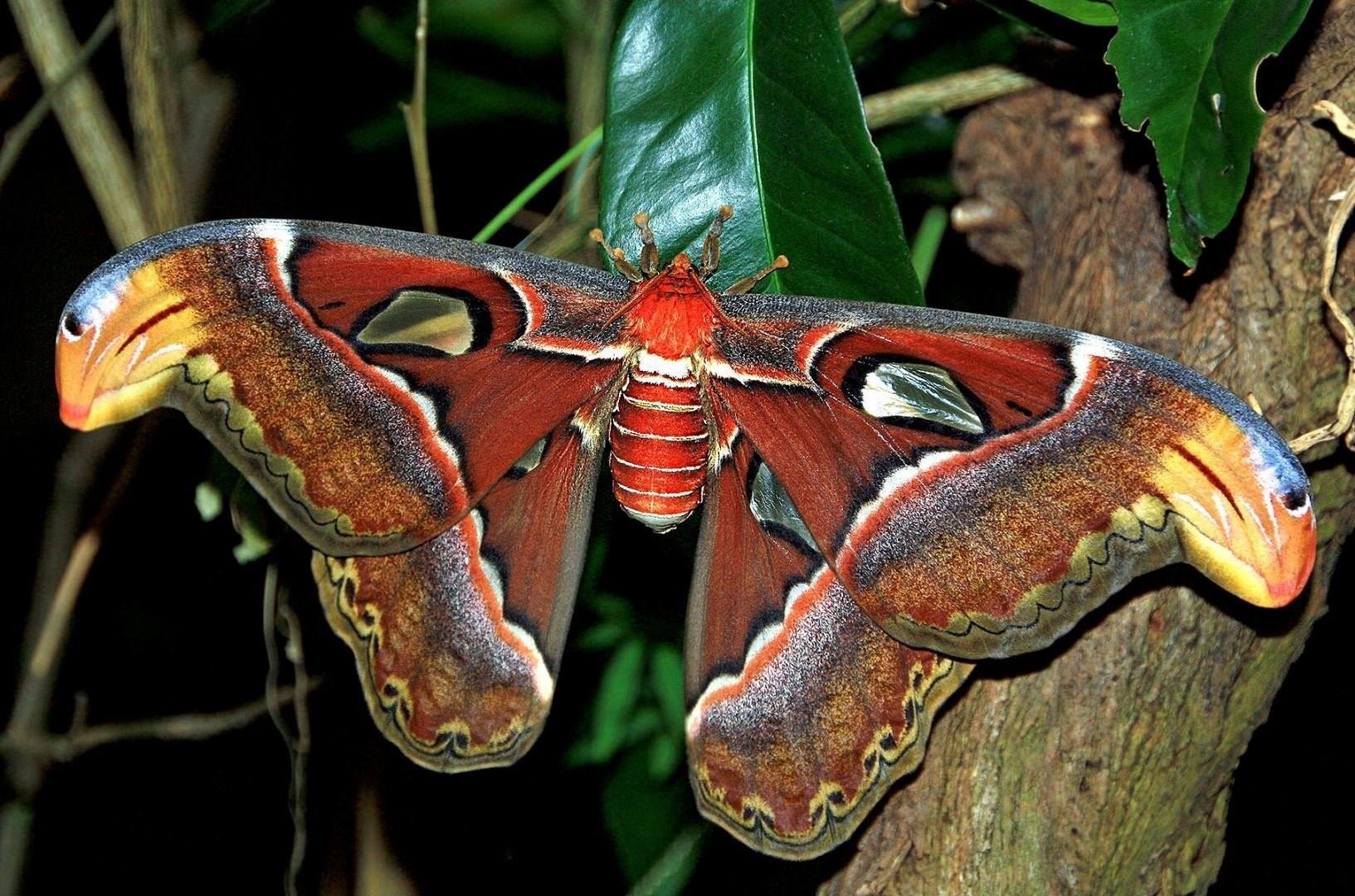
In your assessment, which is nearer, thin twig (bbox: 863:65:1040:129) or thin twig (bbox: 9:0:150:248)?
thin twig (bbox: 9:0:150:248)

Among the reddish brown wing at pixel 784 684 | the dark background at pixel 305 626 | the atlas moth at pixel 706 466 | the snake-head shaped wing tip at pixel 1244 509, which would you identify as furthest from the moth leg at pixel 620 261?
the snake-head shaped wing tip at pixel 1244 509

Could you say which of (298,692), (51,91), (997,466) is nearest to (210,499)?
(298,692)

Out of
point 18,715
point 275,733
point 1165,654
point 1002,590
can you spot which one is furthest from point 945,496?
point 275,733

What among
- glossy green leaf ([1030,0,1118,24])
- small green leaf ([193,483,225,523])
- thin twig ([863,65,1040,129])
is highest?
glossy green leaf ([1030,0,1118,24])

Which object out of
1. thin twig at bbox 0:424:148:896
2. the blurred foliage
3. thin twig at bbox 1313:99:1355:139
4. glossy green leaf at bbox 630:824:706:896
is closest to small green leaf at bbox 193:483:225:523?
thin twig at bbox 0:424:148:896

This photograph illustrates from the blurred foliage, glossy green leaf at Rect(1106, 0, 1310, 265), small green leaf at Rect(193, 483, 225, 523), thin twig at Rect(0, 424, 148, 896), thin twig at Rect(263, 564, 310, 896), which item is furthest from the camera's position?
the blurred foliage

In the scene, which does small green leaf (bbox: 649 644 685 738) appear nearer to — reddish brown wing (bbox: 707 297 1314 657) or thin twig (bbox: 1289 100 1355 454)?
reddish brown wing (bbox: 707 297 1314 657)
